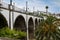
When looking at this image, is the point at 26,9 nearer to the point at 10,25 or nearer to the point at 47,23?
the point at 10,25

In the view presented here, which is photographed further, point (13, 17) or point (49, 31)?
point (13, 17)

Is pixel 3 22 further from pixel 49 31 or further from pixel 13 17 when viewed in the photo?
pixel 49 31

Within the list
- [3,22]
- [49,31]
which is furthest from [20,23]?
A: [49,31]

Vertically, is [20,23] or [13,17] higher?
[13,17]

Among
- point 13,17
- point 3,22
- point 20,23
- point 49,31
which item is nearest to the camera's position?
point 49,31

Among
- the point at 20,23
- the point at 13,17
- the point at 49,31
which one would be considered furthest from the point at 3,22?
the point at 49,31

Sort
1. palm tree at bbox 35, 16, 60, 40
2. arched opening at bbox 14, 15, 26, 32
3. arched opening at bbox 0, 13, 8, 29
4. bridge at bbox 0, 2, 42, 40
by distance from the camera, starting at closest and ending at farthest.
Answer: palm tree at bbox 35, 16, 60, 40 < arched opening at bbox 0, 13, 8, 29 < bridge at bbox 0, 2, 42, 40 < arched opening at bbox 14, 15, 26, 32

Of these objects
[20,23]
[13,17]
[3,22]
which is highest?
[13,17]

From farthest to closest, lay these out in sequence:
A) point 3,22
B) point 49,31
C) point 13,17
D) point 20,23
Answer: point 20,23
point 13,17
point 3,22
point 49,31

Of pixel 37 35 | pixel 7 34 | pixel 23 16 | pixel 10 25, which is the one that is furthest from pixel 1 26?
pixel 37 35

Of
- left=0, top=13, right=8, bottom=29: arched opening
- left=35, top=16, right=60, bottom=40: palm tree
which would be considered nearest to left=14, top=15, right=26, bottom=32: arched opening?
left=0, top=13, right=8, bottom=29: arched opening

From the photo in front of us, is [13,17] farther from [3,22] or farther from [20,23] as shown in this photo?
[20,23]

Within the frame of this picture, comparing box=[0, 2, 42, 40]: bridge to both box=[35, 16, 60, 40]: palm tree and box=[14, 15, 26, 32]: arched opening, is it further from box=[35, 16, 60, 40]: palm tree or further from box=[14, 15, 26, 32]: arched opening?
box=[35, 16, 60, 40]: palm tree

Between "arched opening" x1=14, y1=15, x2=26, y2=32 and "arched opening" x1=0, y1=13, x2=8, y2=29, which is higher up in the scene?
"arched opening" x1=0, y1=13, x2=8, y2=29
